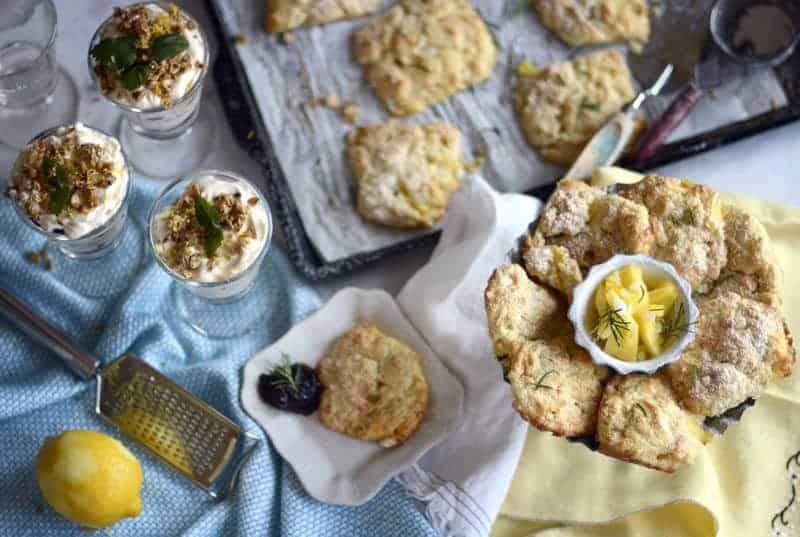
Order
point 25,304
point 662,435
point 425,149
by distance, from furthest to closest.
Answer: point 425,149
point 25,304
point 662,435

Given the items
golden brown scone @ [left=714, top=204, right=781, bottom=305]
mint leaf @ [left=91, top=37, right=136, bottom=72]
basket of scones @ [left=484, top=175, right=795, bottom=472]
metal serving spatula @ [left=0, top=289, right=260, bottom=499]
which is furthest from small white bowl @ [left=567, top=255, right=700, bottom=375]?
mint leaf @ [left=91, top=37, right=136, bottom=72]

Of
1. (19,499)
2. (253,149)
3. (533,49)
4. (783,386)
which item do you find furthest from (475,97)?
(19,499)

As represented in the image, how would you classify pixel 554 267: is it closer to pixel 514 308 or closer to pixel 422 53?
pixel 514 308

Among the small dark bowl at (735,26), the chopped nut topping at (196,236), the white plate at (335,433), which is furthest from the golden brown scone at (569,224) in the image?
the small dark bowl at (735,26)

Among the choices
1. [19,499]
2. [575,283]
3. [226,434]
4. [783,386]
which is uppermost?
[575,283]

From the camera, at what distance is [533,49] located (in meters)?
3.03

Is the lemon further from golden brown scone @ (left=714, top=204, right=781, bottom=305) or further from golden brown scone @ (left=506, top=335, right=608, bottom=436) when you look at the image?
golden brown scone @ (left=714, top=204, right=781, bottom=305)

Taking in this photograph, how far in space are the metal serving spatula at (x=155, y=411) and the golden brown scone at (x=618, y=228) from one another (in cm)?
105

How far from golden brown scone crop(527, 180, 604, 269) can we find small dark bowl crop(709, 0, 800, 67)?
110 centimetres

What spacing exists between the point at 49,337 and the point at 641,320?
4.95 feet

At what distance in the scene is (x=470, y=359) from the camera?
262 centimetres

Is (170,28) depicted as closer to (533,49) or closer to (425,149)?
(425,149)

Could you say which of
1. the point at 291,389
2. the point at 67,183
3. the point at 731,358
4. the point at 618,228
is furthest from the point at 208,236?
the point at 731,358

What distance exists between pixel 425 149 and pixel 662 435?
117 centimetres
